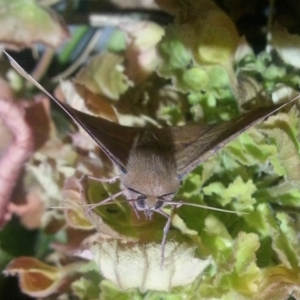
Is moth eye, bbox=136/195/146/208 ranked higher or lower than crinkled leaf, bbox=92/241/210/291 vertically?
higher

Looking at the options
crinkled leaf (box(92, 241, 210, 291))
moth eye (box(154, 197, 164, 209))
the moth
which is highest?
the moth

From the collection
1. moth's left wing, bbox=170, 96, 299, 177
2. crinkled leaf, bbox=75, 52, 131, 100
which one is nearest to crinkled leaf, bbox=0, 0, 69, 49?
crinkled leaf, bbox=75, 52, 131, 100

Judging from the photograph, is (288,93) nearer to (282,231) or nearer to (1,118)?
(282,231)

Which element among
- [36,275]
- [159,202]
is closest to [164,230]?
[159,202]

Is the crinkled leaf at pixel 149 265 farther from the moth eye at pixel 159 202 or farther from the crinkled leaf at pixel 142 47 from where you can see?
the crinkled leaf at pixel 142 47

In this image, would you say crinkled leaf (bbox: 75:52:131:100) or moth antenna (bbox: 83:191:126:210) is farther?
crinkled leaf (bbox: 75:52:131:100)

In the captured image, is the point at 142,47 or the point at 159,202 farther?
the point at 142,47

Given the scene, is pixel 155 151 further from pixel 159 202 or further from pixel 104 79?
pixel 104 79

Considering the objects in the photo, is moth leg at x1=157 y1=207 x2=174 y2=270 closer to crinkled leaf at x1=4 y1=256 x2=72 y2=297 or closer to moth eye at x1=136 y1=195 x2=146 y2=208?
moth eye at x1=136 y1=195 x2=146 y2=208

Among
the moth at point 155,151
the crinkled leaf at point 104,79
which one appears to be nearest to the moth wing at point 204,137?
the moth at point 155,151
